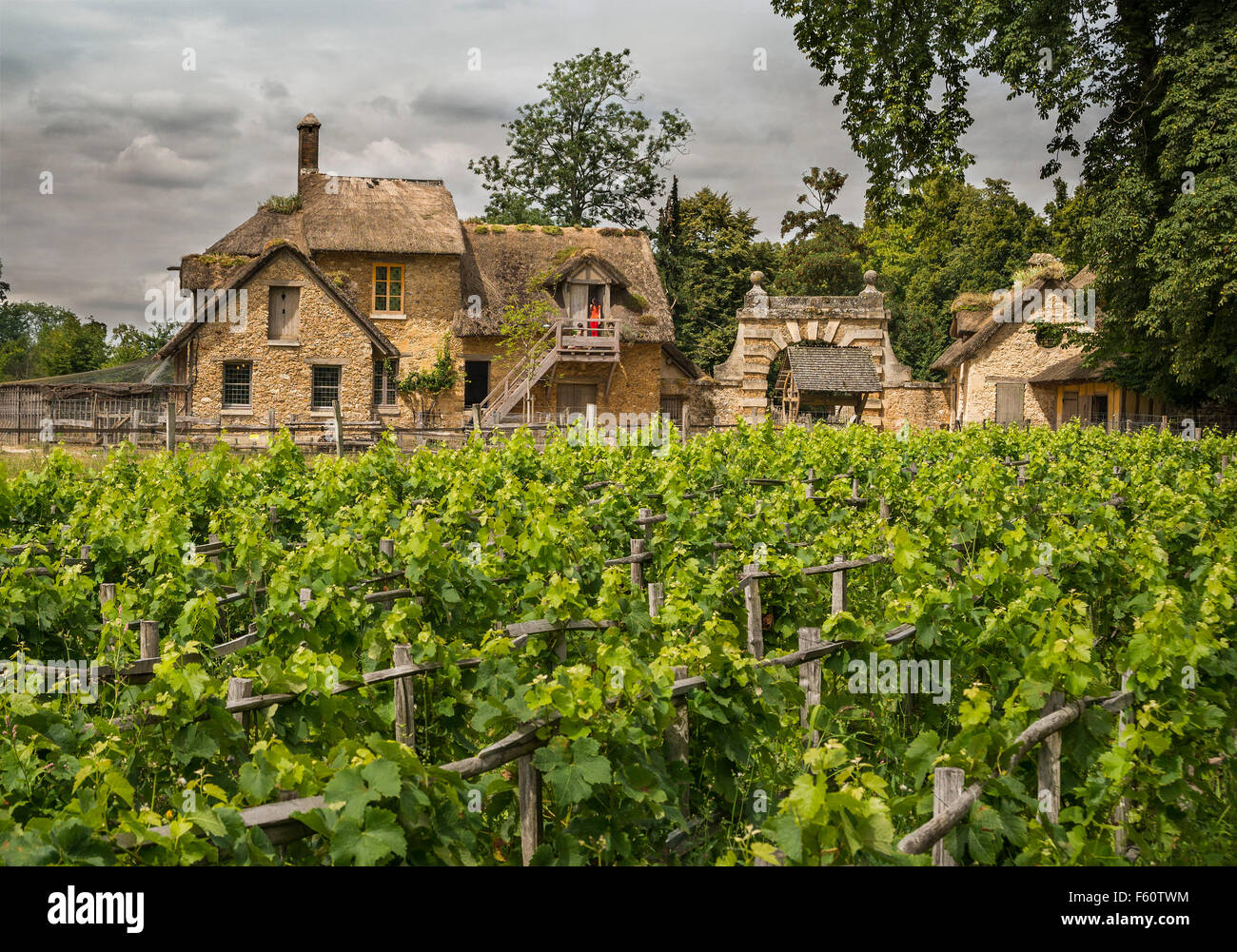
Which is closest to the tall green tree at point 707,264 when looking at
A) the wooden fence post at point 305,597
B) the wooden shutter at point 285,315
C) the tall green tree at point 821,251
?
the tall green tree at point 821,251

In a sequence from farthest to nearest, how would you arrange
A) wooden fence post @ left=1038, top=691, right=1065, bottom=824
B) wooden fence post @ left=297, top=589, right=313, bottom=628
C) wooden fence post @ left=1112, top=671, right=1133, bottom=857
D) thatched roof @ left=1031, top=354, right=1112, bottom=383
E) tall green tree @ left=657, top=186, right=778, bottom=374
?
tall green tree @ left=657, top=186, right=778, bottom=374, thatched roof @ left=1031, top=354, right=1112, bottom=383, wooden fence post @ left=297, top=589, right=313, bottom=628, wooden fence post @ left=1112, top=671, right=1133, bottom=857, wooden fence post @ left=1038, top=691, right=1065, bottom=824

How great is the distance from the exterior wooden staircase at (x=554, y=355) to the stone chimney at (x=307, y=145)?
10671 millimetres

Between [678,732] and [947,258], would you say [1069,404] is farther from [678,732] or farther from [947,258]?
[678,732]

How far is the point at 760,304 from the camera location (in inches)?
1515

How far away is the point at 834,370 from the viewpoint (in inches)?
1474

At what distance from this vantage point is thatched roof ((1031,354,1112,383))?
34.5 meters

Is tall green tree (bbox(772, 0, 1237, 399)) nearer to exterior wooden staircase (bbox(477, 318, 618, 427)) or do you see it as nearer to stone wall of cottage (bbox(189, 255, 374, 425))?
exterior wooden staircase (bbox(477, 318, 618, 427))

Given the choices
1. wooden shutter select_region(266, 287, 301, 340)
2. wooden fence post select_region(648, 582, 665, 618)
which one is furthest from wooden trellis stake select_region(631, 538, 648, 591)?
wooden shutter select_region(266, 287, 301, 340)

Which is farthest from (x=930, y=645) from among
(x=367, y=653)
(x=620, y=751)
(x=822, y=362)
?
(x=822, y=362)

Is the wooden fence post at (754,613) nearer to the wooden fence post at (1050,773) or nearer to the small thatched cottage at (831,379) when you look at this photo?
the wooden fence post at (1050,773)

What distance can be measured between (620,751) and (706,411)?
117ft

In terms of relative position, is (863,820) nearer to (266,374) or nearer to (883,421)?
(266,374)

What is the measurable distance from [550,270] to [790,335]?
954 cm

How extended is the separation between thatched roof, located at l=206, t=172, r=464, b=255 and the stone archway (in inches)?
444
